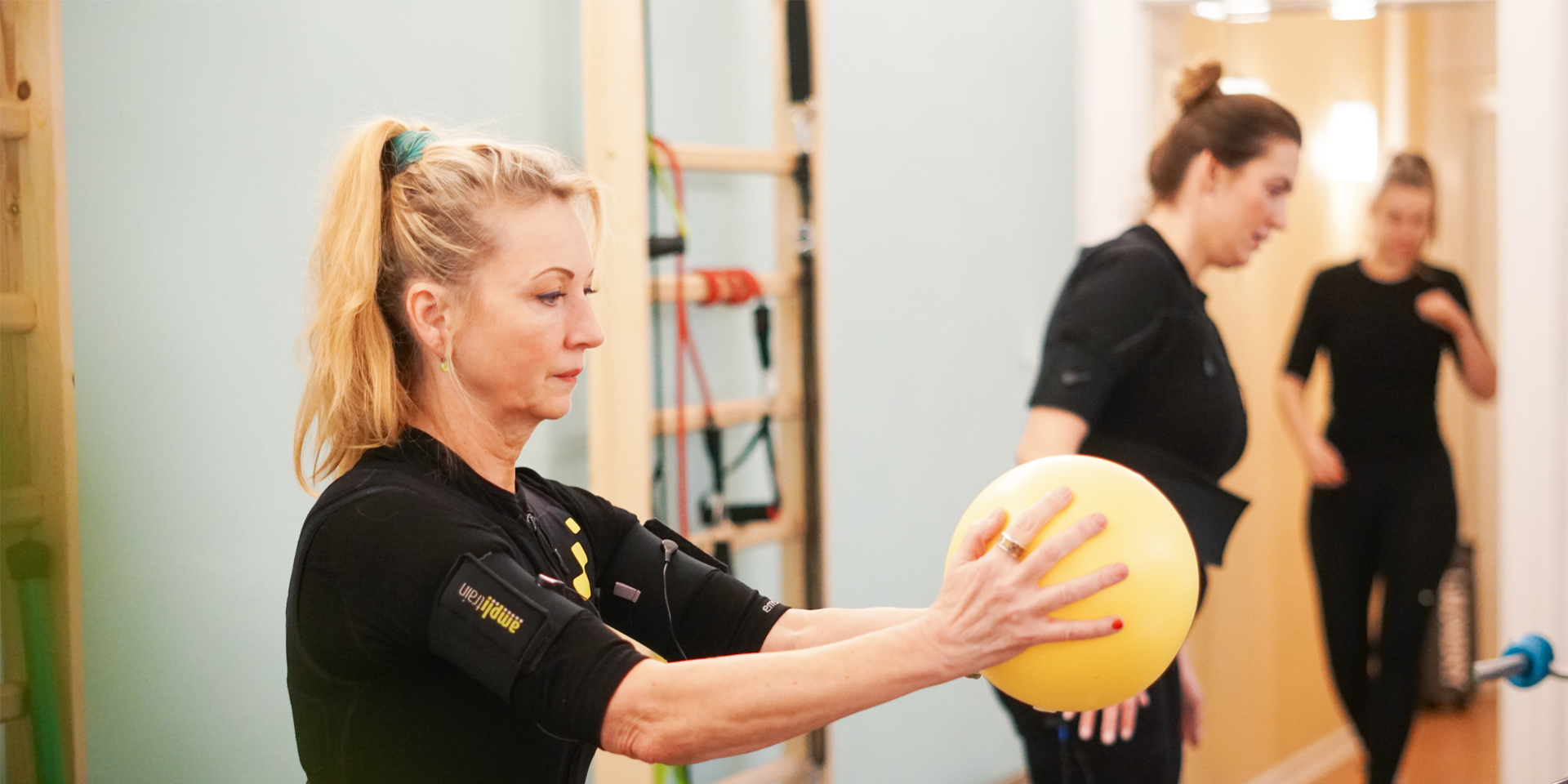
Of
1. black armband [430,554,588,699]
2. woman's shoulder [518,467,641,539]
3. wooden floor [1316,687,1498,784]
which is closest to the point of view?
black armband [430,554,588,699]

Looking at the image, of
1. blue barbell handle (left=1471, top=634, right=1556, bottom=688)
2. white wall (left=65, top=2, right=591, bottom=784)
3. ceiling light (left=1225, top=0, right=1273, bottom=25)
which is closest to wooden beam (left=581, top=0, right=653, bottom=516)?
white wall (left=65, top=2, right=591, bottom=784)

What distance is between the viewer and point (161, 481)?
1801mm

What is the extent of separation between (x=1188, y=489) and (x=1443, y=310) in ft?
6.02

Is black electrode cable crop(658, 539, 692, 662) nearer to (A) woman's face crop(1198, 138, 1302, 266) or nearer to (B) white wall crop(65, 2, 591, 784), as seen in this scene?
(B) white wall crop(65, 2, 591, 784)

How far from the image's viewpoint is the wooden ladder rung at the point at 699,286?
2.50 meters

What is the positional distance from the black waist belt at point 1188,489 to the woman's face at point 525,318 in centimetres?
89

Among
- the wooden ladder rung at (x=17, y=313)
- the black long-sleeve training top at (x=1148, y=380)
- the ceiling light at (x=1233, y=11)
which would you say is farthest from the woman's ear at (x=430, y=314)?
the ceiling light at (x=1233, y=11)

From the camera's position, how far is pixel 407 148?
Result: 1.26m

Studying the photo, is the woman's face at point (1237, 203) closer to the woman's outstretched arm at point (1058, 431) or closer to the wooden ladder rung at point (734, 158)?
the woman's outstretched arm at point (1058, 431)

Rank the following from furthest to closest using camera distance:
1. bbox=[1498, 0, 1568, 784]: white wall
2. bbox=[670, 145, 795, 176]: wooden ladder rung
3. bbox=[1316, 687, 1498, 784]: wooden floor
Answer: bbox=[1316, 687, 1498, 784]: wooden floor → bbox=[1498, 0, 1568, 784]: white wall → bbox=[670, 145, 795, 176]: wooden ladder rung

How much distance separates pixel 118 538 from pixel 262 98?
0.68 meters

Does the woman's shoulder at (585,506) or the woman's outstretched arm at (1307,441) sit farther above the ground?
the woman's shoulder at (585,506)

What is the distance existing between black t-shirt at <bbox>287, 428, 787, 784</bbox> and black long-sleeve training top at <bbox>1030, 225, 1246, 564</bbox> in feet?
2.90

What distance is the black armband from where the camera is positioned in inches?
40.7
